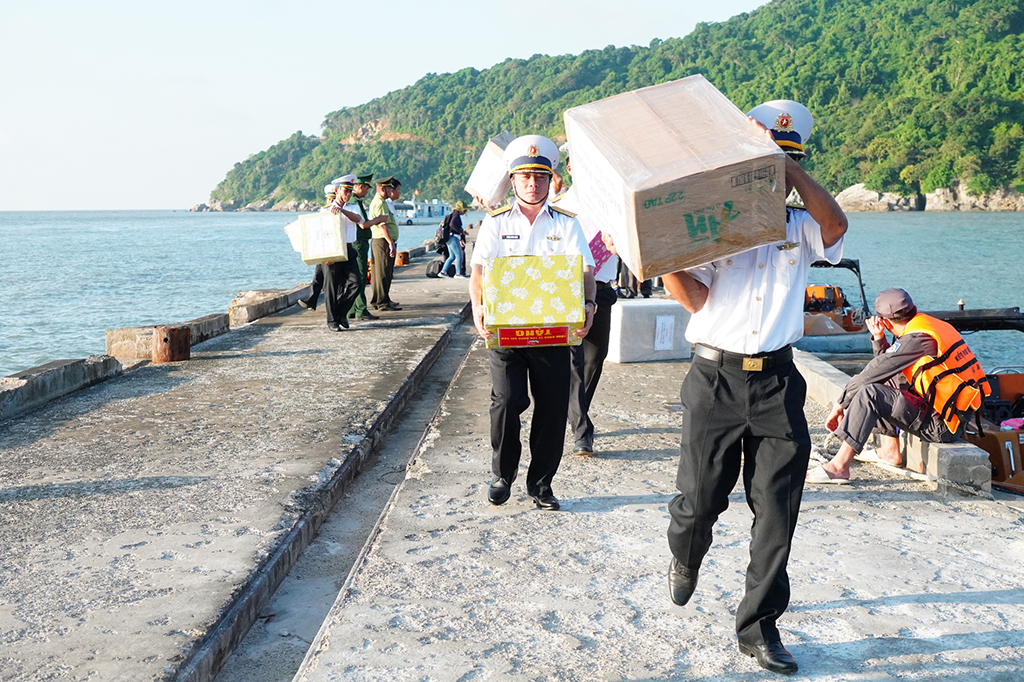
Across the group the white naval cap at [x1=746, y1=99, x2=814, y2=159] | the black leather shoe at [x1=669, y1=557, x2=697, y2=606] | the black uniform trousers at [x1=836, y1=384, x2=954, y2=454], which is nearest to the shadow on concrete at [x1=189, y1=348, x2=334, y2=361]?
the black uniform trousers at [x1=836, y1=384, x2=954, y2=454]

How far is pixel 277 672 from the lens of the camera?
3512 mm

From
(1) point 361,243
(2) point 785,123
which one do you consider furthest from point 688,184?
(1) point 361,243

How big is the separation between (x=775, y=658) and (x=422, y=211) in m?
136

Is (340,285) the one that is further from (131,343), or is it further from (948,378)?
(948,378)

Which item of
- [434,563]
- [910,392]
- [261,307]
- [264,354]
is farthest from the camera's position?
[261,307]

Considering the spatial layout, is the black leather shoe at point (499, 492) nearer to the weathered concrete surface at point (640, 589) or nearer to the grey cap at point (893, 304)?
the weathered concrete surface at point (640, 589)

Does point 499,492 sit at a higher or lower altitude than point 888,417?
lower

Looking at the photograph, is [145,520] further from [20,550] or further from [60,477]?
[60,477]

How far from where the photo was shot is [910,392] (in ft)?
19.1

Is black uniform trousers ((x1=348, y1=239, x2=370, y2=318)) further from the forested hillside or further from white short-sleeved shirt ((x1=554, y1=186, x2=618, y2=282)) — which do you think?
the forested hillside

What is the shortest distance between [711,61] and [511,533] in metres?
153

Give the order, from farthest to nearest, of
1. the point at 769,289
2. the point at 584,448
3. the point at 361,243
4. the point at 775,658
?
the point at 361,243 → the point at 584,448 → the point at 769,289 → the point at 775,658

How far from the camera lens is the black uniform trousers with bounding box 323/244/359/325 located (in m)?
11.1

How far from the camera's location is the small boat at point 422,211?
13151 cm
